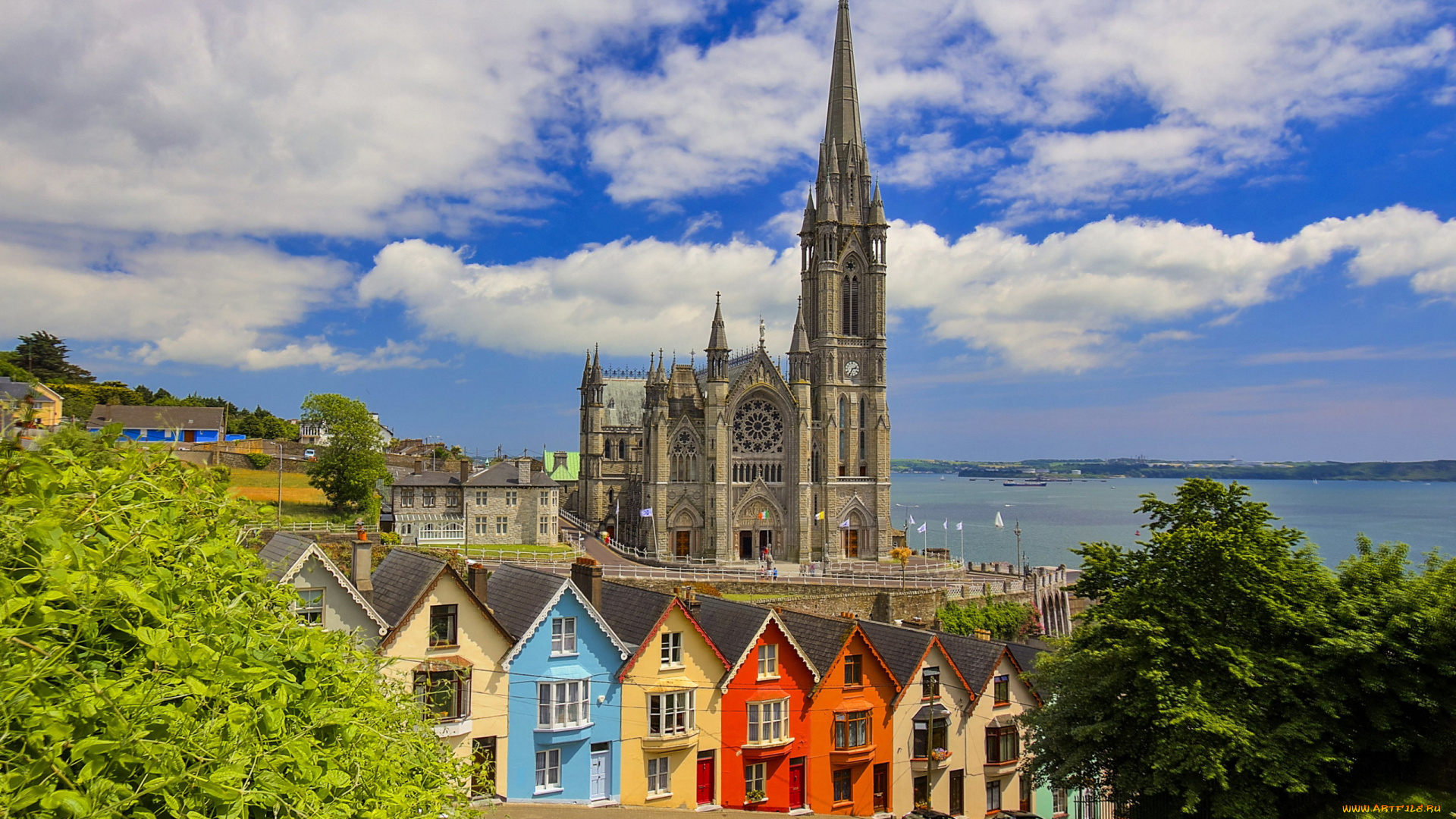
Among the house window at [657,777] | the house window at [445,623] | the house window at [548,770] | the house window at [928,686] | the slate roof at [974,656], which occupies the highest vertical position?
the house window at [445,623]

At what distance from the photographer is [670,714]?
26.3 meters

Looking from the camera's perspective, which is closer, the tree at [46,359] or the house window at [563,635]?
the house window at [563,635]

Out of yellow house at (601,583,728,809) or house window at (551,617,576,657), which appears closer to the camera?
house window at (551,617,576,657)

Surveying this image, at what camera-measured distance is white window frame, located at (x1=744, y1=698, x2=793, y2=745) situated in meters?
27.2

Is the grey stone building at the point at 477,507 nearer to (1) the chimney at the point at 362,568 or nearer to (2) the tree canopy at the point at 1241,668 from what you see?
(1) the chimney at the point at 362,568

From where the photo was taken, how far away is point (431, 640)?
2345cm

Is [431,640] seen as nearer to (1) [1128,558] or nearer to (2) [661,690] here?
(2) [661,690]

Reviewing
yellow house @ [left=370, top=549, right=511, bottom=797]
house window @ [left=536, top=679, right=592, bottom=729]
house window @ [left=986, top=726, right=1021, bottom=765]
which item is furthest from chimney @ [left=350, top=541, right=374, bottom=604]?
house window @ [left=986, top=726, right=1021, bottom=765]

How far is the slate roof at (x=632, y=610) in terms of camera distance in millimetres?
26766

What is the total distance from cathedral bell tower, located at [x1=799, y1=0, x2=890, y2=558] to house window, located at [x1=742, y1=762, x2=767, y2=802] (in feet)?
154

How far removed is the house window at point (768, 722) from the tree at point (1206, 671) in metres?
7.54

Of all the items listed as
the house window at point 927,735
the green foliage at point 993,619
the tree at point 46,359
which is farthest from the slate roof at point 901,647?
the tree at point 46,359

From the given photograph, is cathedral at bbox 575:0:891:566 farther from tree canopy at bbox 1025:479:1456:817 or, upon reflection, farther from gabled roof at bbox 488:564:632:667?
tree canopy at bbox 1025:479:1456:817

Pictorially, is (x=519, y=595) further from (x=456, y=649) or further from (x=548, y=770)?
(x=548, y=770)
